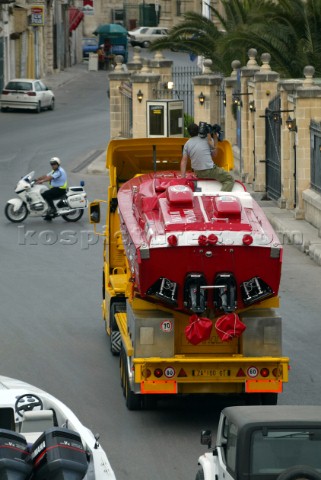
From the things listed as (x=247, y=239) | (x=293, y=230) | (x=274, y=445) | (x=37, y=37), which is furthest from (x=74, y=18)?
(x=274, y=445)

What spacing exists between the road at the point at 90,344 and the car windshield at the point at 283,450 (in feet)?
11.5

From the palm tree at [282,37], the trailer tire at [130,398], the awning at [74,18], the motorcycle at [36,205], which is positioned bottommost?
the trailer tire at [130,398]

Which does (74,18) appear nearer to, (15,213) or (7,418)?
(15,213)

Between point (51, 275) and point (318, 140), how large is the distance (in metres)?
7.60

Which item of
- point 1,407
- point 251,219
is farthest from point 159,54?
point 1,407

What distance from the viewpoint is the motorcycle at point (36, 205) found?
33781 millimetres

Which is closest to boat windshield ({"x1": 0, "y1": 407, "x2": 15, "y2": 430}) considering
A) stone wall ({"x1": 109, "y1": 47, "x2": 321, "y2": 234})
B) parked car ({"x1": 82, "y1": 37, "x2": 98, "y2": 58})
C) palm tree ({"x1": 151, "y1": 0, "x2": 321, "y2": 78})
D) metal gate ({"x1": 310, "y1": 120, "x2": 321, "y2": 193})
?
stone wall ({"x1": 109, "y1": 47, "x2": 321, "y2": 234})

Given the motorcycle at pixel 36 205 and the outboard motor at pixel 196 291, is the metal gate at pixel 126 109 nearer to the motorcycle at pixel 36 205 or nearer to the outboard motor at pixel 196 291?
the motorcycle at pixel 36 205

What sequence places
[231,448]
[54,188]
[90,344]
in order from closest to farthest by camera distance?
[231,448]
[90,344]
[54,188]

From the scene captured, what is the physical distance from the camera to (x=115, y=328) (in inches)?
840

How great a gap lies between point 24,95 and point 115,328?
1636 inches

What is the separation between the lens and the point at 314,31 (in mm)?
39250

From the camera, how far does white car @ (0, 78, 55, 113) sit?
61750mm

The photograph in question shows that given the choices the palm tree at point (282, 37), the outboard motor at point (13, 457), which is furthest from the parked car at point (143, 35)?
the outboard motor at point (13, 457)
